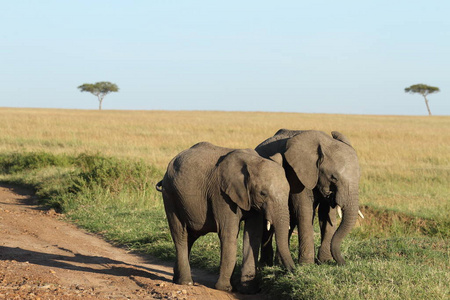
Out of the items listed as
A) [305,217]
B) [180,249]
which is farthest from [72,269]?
[305,217]

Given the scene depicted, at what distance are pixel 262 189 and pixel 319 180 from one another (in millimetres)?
826

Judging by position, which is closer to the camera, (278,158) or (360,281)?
(360,281)

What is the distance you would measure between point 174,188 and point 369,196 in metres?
8.69

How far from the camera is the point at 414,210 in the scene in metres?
12.6

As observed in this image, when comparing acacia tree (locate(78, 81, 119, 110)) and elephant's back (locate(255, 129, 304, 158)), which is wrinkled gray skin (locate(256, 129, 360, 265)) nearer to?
elephant's back (locate(255, 129, 304, 158))

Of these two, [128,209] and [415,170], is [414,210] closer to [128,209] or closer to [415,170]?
[128,209]

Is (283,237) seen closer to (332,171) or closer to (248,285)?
(248,285)

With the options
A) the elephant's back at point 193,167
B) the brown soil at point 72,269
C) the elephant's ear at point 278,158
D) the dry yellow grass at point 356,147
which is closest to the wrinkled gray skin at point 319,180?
the elephant's ear at point 278,158

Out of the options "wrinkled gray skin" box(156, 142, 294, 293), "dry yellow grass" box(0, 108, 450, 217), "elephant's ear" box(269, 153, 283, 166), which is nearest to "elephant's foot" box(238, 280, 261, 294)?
"wrinkled gray skin" box(156, 142, 294, 293)

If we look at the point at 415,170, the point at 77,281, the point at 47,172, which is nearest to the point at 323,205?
the point at 77,281

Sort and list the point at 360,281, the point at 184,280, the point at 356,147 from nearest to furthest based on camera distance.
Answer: the point at 360,281, the point at 184,280, the point at 356,147

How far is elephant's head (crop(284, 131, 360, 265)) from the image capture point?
6531 millimetres

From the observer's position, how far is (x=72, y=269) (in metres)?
7.57

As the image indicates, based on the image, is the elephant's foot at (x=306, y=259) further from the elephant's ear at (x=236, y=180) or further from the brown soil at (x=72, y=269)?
the elephant's ear at (x=236, y=180)
